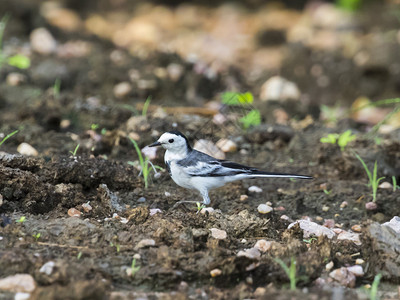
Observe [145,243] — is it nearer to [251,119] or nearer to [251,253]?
[251,253]

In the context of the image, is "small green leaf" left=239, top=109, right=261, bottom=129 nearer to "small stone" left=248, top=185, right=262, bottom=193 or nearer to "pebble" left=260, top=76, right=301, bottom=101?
"small stone" left=248, top=185, right=262, bottom=193

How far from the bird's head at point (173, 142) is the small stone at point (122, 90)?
2277 millimetres

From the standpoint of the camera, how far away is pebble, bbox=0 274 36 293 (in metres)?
2.53

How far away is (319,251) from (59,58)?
467 cm

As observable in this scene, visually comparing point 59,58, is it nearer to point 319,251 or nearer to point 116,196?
point 116,196

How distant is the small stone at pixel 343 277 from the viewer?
2.89 metres

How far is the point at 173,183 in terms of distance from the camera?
4250mm

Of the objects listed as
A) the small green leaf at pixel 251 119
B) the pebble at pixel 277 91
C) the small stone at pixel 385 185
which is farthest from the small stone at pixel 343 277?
the pebble at pixel 277 91

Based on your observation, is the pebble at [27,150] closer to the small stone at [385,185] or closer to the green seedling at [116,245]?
the green seedling at [116,245]

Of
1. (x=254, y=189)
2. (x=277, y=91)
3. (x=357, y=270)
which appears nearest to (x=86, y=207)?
(x=254, y=189)

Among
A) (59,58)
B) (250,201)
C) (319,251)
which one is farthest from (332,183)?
(59,58)

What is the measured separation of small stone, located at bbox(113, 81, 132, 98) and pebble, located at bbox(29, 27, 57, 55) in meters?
1.37

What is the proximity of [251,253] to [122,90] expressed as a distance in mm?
3450

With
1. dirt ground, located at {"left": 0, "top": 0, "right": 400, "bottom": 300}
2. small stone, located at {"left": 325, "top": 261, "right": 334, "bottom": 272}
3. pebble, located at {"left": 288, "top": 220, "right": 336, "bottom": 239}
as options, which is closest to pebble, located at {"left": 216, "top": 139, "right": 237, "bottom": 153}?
dirt ground, located at {"left": 0, "top": 0, "right": 400, "bottom": 300}
